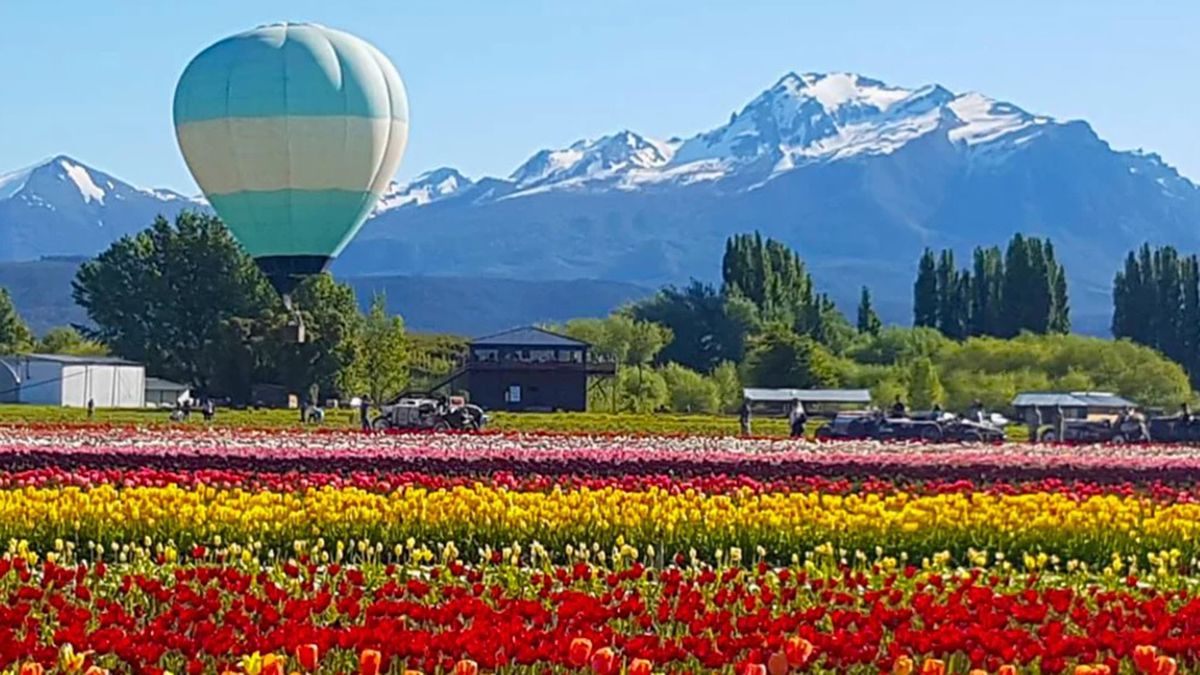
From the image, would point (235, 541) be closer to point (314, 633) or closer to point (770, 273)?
point (314, 633)

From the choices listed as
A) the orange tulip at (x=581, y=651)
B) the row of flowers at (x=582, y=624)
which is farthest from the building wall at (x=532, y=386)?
the orange tulip at (x=581, y=651)

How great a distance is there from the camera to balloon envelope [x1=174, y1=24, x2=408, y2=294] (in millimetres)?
38438

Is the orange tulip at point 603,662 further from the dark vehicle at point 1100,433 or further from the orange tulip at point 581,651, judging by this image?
the dark vehicle at point 1100,433

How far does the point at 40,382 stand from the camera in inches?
3110

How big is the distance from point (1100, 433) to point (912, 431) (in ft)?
16.6

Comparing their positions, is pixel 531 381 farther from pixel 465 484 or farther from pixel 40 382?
pixel 465 484

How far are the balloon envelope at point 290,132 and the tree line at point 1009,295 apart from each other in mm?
70706

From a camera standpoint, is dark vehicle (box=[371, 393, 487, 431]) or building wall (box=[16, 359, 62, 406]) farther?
building wall (box=[16, 359, 62, 406])

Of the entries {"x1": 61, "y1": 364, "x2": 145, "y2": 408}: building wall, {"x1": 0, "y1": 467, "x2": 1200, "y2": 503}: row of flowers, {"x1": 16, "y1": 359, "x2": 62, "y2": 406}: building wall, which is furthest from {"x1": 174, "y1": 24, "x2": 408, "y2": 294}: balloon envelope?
{"x1": 16, "y1": 359, "x2": 62, "y2": 406}: building wall

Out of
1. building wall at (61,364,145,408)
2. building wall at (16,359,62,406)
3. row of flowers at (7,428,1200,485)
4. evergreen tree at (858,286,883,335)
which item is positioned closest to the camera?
row of flowers at (7,428,1200,485)

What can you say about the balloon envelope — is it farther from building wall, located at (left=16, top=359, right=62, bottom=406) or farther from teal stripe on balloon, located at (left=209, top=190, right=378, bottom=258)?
building wall, located at (left=16, top=359, right=62, bottom=406)

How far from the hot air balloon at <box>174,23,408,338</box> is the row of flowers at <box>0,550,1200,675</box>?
88.2ft

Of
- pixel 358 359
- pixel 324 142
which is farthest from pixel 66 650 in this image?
pixel 358 359

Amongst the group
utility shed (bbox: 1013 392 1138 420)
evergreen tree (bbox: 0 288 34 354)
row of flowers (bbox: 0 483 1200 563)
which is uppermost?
evergreen tree (bbox: 0 288 34 354)
